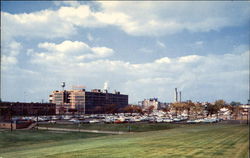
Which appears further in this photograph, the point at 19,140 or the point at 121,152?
the point at 19,140

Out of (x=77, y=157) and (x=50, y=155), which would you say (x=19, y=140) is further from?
(x=77, y=157)

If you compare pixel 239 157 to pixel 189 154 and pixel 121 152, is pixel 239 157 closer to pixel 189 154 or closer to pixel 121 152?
pixel 189 154

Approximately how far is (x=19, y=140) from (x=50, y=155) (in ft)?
61.8

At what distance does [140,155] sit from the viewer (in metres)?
27.0

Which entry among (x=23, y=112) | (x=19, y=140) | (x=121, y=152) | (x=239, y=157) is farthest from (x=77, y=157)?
(x=23, y=112)

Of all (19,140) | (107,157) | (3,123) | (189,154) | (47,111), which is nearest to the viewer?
(107,157)

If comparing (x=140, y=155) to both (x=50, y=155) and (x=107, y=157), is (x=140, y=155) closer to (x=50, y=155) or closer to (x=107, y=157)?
(x=107, y=157)

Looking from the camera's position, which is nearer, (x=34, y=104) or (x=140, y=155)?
(x=140, y=155)

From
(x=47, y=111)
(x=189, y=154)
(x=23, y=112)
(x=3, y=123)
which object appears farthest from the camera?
(x=47, y=111)

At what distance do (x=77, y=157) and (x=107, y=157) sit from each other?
3029mm

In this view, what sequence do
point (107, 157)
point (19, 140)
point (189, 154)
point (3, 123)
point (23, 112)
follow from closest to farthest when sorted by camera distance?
point (107, 157), point (189, 154), point (19, 140), point (3, 123), point (23, 112)

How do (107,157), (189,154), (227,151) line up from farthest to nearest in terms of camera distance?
(227,151) → (189,154) → (107,157)

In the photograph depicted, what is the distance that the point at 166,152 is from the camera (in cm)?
2872

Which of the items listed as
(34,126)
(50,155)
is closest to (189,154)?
(50,155)
